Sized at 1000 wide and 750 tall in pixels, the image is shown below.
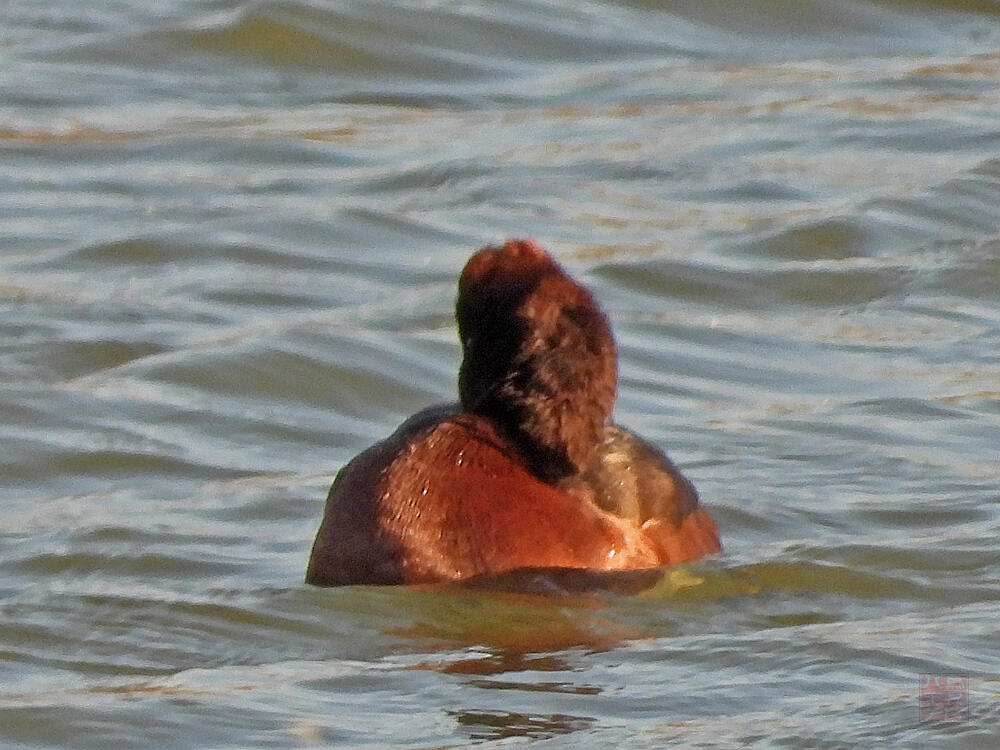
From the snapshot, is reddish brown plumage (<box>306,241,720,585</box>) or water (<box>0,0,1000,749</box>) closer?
water (<box>0,0,1000,749</box>)

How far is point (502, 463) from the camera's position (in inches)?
275

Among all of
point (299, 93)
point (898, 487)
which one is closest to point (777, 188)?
point (299, 93)

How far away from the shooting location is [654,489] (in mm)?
7281

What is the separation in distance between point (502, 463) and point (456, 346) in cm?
394

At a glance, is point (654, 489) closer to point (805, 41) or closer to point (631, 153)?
point (631, 153)

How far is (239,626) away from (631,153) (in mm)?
7443

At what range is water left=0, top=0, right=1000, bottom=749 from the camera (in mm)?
6516

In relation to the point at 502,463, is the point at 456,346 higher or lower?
lower

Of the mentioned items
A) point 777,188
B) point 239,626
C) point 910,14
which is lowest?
point 239,626

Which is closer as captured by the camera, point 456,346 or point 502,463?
point 502,463

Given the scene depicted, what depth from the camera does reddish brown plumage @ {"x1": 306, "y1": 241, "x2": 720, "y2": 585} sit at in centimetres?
684

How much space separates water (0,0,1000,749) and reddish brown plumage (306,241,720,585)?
0.43 ft

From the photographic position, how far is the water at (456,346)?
6516mm

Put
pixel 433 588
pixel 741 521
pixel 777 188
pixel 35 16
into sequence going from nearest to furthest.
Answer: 1. pixel 433 588
2. pixel 741 521
3. pixel 777 188
4. pixel 35 16
